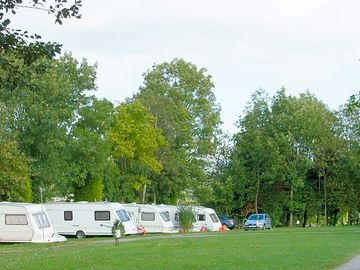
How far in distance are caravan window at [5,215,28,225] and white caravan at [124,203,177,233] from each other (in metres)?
13.2

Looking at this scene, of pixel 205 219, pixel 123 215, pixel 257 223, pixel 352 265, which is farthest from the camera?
pixel 257 223

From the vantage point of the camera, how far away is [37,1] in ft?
32.1

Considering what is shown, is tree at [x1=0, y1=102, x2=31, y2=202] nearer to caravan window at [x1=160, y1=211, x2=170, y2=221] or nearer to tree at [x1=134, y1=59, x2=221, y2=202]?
caravan window at [x1=160, y1=211, x2=170, y2=221]

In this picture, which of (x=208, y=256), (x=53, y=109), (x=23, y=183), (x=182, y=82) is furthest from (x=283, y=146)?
(x=208, y=256)

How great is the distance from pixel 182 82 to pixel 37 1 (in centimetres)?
6016

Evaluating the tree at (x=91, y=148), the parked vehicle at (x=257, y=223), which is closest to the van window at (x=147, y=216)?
the tree at (x=91, y=148)

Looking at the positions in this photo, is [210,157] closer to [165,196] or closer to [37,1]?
[165,196]

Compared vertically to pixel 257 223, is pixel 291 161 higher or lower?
higher

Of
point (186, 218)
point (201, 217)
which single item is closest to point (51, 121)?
point (186, 218)

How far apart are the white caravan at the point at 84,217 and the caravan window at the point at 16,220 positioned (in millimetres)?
6267

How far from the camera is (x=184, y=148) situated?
66875mm

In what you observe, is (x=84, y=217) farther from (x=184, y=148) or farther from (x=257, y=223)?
(x=184, y=148)

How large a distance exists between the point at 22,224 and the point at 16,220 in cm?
40

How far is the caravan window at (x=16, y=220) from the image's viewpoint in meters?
37.2
